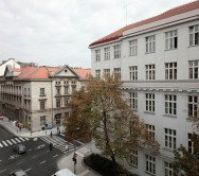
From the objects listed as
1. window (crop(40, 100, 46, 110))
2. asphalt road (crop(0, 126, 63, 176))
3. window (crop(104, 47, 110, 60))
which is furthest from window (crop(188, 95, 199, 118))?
window (crop(40, 100, 46, 110))

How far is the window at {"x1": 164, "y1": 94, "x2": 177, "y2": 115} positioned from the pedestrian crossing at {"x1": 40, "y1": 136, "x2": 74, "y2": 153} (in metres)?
22.3

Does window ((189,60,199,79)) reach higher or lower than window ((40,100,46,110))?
higher

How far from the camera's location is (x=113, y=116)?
26.0 metres

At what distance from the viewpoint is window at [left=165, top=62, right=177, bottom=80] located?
25062 millimetres

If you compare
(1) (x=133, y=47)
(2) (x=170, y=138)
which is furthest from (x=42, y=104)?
(2) (x=170, y=138)

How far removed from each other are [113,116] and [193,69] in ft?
32.7

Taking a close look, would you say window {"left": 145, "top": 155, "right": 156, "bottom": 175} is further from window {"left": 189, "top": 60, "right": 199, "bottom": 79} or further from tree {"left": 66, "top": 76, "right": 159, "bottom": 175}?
window {"left": 189, "top": 60, "right": 199, "bottom": 79}

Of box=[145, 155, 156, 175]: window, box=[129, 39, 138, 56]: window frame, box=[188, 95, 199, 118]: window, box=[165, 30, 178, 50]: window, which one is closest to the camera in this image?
box=[188, 95, 199, 118]: window

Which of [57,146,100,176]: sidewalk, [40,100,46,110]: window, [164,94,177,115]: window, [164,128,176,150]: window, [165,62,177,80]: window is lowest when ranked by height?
[57,146,100,176]: sidewalk

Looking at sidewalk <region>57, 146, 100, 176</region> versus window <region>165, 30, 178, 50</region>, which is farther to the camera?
sidewalk <region>57, 146, 100, 176</region>

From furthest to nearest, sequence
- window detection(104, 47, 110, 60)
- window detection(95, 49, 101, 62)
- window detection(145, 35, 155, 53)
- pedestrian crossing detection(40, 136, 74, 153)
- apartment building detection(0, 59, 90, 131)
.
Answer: apartment building detection(0, 59, 90, 131) → pedestrian crossing detection(40, 136, 74, 153) → window detection(95, 49, 101, 62) → window detection(104, 47, 110, 60) → window detection(145, 35, 155, 53)

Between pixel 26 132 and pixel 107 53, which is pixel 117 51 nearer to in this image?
pixel 107 53

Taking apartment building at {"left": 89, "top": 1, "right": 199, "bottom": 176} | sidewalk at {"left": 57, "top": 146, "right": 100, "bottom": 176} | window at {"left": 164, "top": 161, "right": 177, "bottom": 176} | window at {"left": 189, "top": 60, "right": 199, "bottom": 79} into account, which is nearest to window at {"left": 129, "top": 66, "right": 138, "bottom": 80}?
apartment building at {"left": 89, "top": 1, "right": 199, "bottom": 176}

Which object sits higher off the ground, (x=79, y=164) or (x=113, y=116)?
(x=113, y=116)
